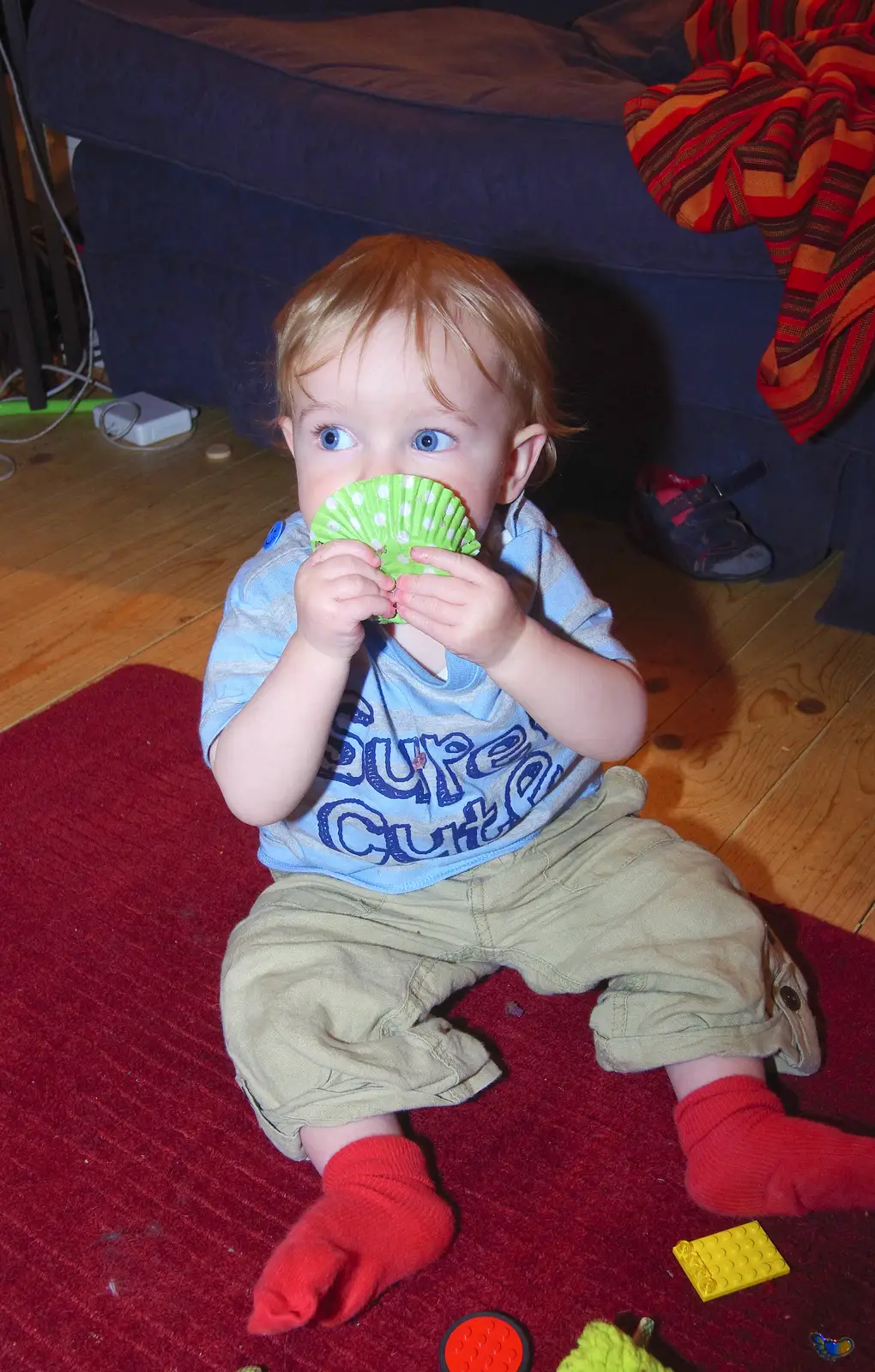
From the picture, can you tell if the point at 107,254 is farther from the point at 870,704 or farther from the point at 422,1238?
the point at 422,1238

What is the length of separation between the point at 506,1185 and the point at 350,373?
0.57 m

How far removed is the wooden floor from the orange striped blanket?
0.28 metres

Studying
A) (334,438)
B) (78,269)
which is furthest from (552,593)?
(78,269)

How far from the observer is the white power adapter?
2.07 m

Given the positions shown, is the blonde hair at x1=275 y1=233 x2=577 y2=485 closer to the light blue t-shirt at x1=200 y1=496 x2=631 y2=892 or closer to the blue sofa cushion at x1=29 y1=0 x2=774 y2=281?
the light blue t-shirt at x1=200 y1=496 x2=631 y2=892

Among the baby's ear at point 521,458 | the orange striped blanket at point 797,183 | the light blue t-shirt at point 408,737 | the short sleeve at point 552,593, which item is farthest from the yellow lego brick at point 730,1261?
the orange striped blanket at point 797,183

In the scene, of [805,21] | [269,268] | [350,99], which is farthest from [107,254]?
[805,21]

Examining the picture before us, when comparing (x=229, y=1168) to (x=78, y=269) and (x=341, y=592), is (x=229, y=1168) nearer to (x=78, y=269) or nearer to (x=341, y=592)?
(x=341, y=592)

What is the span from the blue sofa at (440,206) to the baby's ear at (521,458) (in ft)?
2.04

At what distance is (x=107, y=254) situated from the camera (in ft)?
6.51

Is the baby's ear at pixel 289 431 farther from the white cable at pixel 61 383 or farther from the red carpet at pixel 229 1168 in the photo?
the white cable at pixel 61 383

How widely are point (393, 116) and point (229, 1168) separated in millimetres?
1266

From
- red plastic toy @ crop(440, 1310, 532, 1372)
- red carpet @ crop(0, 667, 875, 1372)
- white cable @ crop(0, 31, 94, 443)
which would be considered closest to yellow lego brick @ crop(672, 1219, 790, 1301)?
red carpet @ crop(0, 667, 875, 1372)

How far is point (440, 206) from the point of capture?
153 centimetres
